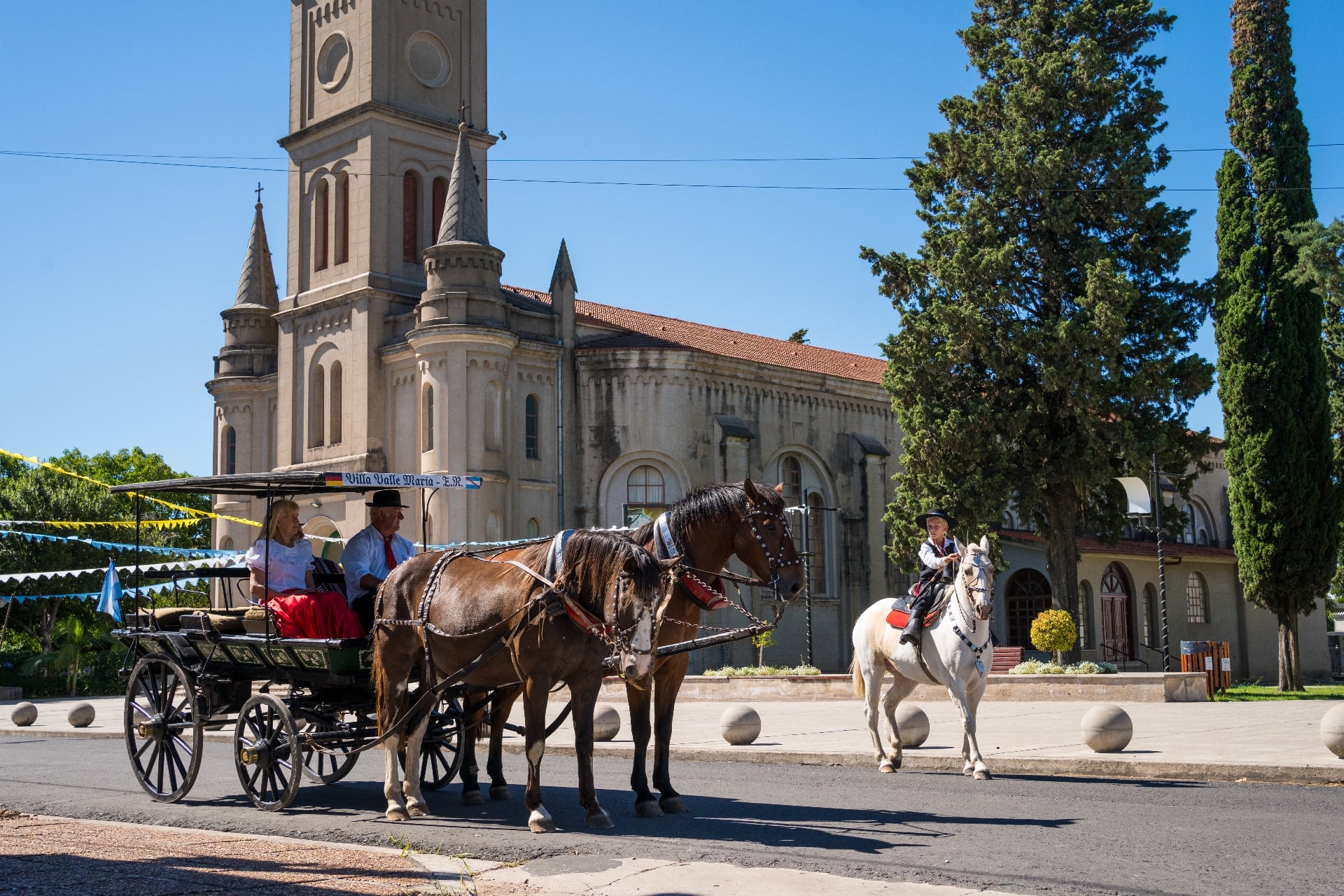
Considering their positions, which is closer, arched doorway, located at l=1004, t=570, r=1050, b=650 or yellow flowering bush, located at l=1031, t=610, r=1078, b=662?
yellow flowering bush, located at l=1031, t=610, r=1078, b=662

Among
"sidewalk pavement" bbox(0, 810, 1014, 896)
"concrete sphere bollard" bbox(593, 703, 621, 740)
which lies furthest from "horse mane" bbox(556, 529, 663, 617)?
"concrete sphere bollard" bbox(593, 703, 621, 740)

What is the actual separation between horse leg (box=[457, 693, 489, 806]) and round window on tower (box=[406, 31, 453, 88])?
3713 cm

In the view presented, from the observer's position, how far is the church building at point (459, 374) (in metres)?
39.5

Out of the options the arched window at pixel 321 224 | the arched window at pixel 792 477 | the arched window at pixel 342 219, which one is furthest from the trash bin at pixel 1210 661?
the arched window at pixel 321 224

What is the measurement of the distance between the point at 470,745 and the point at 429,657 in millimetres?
1434

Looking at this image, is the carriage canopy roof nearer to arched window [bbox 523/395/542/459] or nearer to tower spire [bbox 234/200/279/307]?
arched window [bbox 523/395/542/459]

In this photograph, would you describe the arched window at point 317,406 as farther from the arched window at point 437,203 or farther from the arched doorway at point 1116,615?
the arched doorway at point 1116,615

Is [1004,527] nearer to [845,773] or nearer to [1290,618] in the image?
[1290,618]

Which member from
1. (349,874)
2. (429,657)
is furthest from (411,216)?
(349,874)

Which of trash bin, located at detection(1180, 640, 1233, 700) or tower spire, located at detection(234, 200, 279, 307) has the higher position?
tower spire, located at detection(234, 200, 279, 307)

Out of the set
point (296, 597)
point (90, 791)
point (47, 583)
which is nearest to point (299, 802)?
point (296, 597)

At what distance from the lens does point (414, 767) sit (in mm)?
10039

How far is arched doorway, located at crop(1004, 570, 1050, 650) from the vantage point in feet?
149

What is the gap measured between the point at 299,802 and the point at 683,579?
400 centimetres
